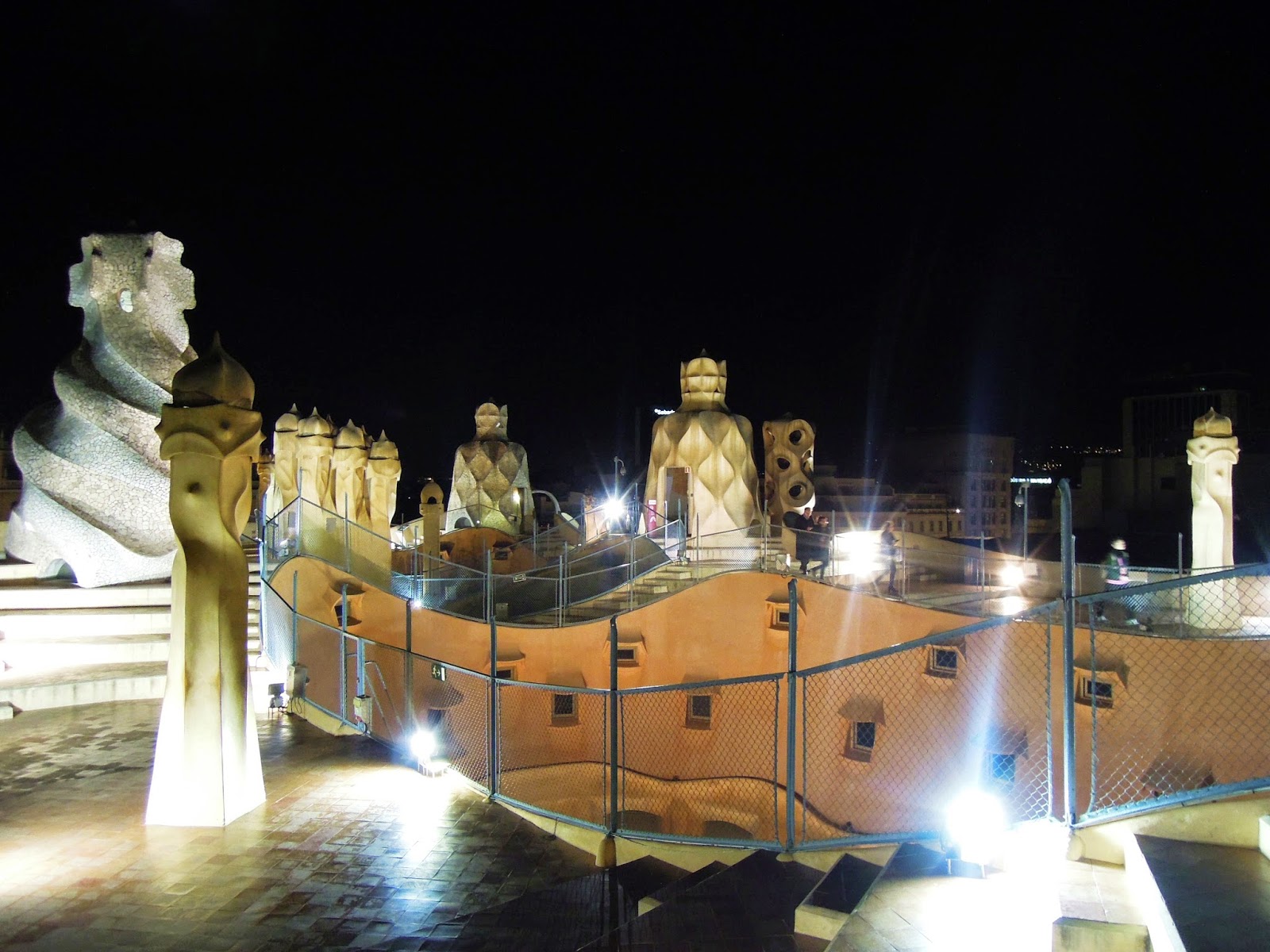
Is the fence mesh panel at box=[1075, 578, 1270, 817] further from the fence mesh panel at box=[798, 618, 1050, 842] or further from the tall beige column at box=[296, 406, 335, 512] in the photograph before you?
the tall beige column at box=[296, 406, 335, 512]

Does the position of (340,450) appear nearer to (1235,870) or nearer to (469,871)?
(469,871)

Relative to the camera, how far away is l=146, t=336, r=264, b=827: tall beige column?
228 inches

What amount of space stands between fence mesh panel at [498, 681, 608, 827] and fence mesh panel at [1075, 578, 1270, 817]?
7.34 meters

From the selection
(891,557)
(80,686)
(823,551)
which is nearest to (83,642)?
(80,686)

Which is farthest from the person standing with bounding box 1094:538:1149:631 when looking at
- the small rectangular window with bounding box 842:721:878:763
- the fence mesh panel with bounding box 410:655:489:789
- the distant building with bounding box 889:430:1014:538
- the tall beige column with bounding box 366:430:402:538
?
the distant building with bounding box 889:430:1014:538

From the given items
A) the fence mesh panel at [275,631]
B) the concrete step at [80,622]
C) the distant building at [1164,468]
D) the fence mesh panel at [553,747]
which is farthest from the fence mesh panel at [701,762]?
the distant building at [1164,468]

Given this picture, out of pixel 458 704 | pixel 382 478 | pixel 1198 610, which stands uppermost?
pixel 382 478

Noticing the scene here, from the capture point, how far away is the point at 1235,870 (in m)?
3.75

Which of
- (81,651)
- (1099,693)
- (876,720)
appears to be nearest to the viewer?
(81,651)

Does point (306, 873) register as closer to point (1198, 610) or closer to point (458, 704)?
point (458, 704)

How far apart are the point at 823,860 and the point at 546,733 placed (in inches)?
396

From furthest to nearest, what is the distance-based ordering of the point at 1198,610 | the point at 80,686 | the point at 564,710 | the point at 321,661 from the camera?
the point at 564,710 → the point at 321,661 → the point at 1198,610 → the point at 80,686

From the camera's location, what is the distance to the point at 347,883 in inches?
197

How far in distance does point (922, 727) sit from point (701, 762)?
3.94m
